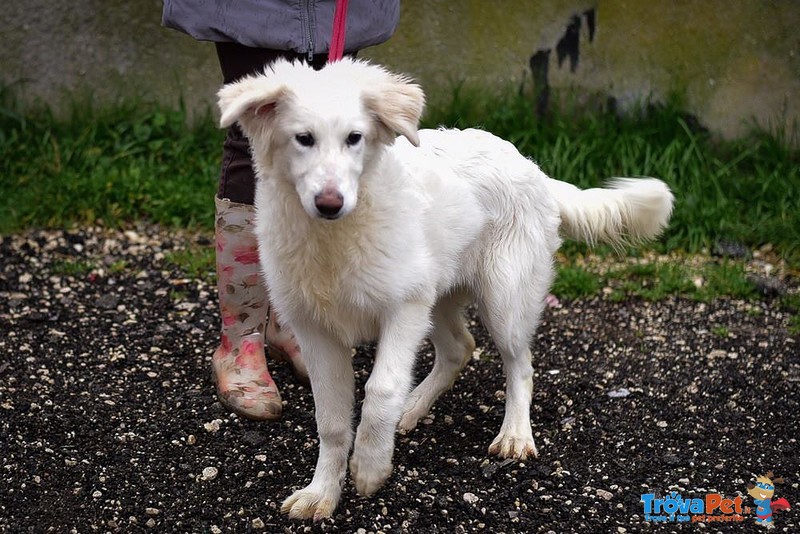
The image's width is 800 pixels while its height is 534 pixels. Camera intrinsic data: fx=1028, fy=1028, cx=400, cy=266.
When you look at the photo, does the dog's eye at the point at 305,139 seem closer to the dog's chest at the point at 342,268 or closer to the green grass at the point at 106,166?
the dog's chest at the point at 342,268

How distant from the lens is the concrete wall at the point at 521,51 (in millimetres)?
5539

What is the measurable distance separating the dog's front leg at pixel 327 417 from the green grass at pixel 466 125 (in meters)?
2.47

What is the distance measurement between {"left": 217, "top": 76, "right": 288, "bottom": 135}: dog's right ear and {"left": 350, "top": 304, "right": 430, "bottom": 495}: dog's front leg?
0.66 meters

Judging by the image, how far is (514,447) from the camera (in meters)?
3.33

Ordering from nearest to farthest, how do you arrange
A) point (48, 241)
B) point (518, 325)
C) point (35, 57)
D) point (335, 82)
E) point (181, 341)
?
point (335, 82), point (518, 325), point (181, 341), point (48, 241), point (35, 57)

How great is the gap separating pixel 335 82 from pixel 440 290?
31.0 inches

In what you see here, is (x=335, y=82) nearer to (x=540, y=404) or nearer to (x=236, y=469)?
(x=236, y=469)

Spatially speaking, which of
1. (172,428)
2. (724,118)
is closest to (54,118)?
(172,428)

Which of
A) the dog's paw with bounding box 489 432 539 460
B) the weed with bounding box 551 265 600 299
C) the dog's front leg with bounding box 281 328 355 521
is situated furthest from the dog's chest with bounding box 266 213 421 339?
the weed with bounding box 551 265 600 299

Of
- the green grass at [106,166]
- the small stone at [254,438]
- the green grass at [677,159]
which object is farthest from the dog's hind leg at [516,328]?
the green grass at [106,166]

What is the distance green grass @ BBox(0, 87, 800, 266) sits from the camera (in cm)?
525

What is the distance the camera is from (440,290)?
3174 mm

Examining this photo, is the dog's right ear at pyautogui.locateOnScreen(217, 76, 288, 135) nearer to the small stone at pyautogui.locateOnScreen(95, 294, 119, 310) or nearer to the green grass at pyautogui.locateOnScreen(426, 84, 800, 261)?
the small stone at pyautogui.locateOnScreen(95, 294, 119, 310)

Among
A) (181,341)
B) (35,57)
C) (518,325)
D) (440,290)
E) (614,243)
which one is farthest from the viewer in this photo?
(35,57)
